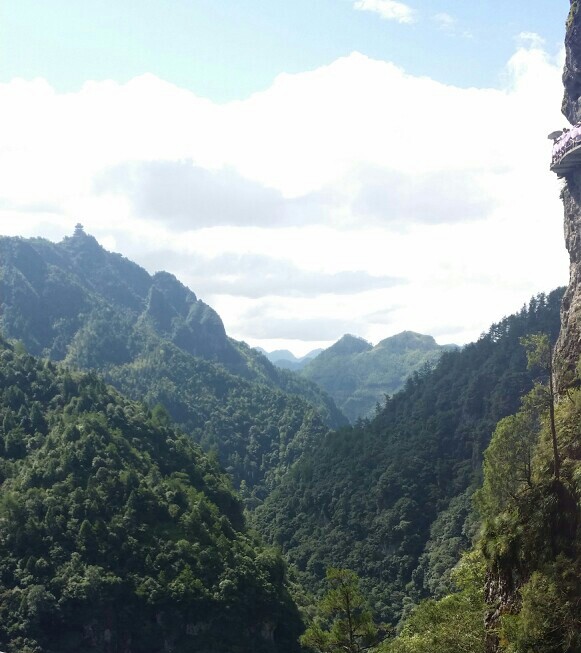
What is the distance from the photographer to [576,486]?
37812mm

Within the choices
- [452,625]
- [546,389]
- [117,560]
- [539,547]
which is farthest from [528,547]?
[117,560]

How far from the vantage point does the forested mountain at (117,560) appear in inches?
3824

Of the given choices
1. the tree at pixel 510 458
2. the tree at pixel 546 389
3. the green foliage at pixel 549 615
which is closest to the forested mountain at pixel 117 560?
the tree at pixel 510 458

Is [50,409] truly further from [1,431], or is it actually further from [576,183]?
[576,183]

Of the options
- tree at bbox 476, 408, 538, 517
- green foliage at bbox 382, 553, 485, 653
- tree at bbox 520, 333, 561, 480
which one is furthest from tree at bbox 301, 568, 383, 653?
tree at bbox 520, 333, 561, 480

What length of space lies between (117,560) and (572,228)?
260ft

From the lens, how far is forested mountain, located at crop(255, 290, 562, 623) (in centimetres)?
12912

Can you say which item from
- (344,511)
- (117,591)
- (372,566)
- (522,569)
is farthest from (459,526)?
(522,569)

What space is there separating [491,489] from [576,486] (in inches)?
351

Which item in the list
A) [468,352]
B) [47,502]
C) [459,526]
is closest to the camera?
[47,502]

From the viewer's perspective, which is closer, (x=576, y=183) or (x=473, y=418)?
(x=576, y=183)

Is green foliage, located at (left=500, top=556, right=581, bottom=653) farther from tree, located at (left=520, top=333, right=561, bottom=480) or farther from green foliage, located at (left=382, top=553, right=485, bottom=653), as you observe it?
tree, located at (left=520, top=333, right=561, bottom=480)

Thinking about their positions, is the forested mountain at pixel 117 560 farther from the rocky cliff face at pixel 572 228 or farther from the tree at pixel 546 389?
the tree at pixel 546 389

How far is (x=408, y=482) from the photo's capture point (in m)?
147
